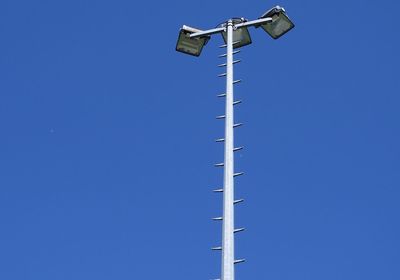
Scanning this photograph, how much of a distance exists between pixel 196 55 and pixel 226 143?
359 centimetres

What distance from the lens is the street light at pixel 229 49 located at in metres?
10.9

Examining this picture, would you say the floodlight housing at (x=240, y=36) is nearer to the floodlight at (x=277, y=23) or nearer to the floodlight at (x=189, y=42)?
the floodlight at (x=277, y=23)

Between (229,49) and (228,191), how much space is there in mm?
3635

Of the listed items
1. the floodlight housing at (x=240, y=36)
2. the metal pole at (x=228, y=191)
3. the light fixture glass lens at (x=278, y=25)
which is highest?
the light fixture glass lens at (x=278, y=25)

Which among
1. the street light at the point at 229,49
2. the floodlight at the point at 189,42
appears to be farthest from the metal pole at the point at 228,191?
the floodlight at the point at 189,42

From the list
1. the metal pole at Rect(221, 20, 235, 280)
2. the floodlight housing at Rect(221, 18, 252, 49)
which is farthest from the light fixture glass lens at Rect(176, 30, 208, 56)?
the metal pole at Rect(221, 20, 235, 280)

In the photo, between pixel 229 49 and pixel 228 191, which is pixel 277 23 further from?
pixel 228 191

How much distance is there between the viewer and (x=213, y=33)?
48.4 ft

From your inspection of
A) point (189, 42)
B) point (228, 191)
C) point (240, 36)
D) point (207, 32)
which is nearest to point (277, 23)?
point (240, 36)

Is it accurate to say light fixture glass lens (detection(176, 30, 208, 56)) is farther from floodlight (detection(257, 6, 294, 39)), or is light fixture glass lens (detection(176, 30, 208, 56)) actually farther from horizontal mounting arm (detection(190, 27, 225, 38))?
floodlight (detection(257, 6, 294, 39))

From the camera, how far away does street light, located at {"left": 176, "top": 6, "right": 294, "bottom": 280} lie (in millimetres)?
10867

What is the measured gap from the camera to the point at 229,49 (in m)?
13.9

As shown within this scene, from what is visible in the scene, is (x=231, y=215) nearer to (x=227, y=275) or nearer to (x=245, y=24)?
(x=227, y=275)

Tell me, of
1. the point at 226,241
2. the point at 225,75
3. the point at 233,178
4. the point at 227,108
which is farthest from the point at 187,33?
the point at 226,241
